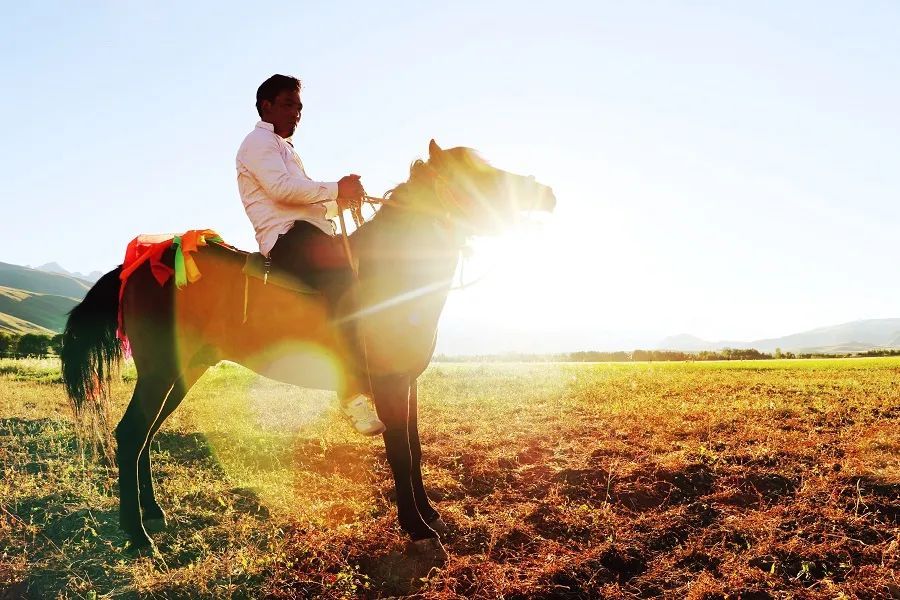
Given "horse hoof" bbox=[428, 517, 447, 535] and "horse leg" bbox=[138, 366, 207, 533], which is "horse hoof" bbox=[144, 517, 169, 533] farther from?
"horse hoof" bbox=[428, 517, 447, 535]

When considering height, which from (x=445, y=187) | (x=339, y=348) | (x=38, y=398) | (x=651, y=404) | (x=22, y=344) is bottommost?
(x=22, y=344)

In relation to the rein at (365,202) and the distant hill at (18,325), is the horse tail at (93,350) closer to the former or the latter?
the rein at (365,202)

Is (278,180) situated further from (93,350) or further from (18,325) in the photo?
(18,325)

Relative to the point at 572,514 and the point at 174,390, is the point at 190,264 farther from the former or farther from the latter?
the point at 572,514

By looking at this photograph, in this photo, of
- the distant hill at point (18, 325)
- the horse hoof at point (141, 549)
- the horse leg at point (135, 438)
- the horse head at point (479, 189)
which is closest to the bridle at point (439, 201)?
Answer: the horse head at point (479, 189)

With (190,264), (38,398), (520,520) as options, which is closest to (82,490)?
(190,264)

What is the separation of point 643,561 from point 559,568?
0.75 meters

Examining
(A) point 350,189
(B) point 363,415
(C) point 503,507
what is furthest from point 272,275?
(C) point 503,507

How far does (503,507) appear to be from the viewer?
5805 millimetres

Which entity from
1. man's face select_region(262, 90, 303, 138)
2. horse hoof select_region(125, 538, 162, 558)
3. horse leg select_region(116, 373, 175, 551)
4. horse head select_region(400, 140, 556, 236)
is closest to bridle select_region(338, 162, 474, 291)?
horse head select_region(400, 140, 556, 236)

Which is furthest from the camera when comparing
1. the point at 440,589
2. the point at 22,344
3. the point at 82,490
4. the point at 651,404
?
the point at 22,344

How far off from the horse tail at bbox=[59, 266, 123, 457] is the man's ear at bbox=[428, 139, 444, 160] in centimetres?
346

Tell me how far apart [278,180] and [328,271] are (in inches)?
36.3

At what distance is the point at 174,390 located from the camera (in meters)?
5.85
